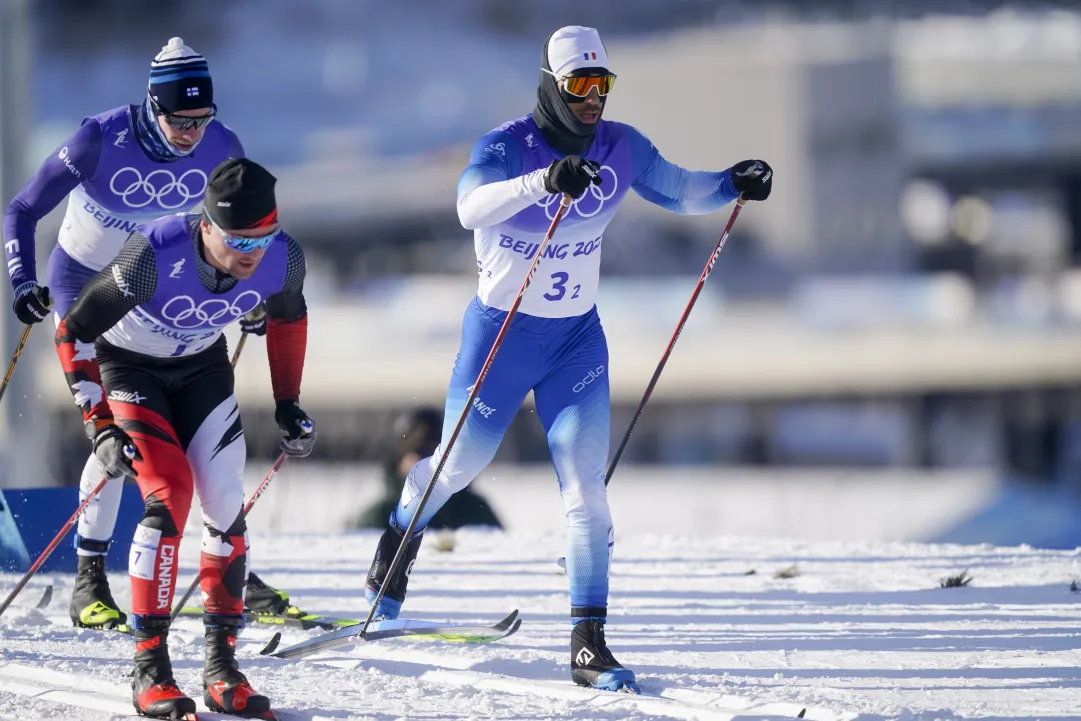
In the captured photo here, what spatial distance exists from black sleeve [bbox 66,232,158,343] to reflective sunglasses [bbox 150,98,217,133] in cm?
126

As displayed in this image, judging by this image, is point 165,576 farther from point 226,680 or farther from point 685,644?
point 685,644

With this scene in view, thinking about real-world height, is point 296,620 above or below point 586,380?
below

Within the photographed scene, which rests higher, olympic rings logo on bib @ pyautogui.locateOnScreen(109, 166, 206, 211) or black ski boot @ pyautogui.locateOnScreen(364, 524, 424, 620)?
olympic rings logo on bib @ pyautogui.locateOnScreen(109, 166, 206, 211)

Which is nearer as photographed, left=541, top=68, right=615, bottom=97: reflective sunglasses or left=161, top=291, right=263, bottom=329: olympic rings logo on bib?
left=161, top=291, right=263, bottom=329: olympic rings logo on bib

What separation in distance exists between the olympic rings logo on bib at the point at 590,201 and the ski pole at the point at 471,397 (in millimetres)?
32

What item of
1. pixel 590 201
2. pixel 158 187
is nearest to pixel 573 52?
pixel 590 201

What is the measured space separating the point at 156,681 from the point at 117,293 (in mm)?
1173

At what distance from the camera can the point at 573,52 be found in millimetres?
5250

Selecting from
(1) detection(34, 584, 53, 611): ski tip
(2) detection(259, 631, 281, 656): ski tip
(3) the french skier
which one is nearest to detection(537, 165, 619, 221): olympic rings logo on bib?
(3) the french skier

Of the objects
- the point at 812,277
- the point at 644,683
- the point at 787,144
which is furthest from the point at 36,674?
the point at 787,144

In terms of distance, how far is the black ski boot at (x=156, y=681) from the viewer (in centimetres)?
458

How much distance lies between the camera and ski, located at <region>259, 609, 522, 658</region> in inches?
216

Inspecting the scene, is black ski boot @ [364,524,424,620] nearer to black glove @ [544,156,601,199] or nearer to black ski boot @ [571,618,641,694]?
black ski boot @ [571,618,641,694]

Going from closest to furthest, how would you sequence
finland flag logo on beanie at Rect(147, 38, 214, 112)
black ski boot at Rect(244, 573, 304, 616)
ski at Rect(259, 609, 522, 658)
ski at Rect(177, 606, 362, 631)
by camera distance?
ski at Rect(259, 609, 522, 658), finland flag logo on beanie at Rect(147, 38, 214, 112), ski at Rect(177, 606, 362, 631), black ski boot at Rect(244, 573, 304, 616)
